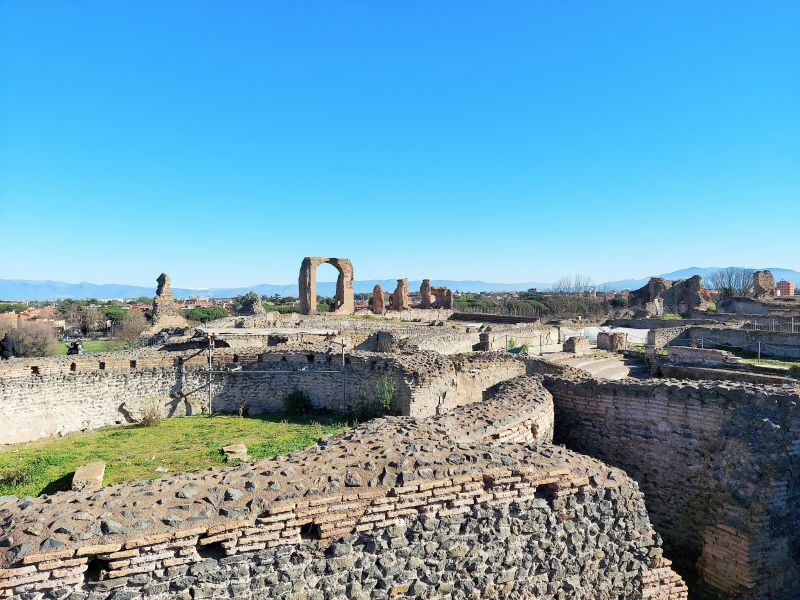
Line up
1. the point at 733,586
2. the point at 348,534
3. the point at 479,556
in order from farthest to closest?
the point at 733,586 < the point at 479,556 < the point at 348,534

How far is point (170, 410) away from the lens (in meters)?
14.3

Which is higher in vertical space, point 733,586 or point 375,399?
point 375,399

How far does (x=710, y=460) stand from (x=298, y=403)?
387 inches

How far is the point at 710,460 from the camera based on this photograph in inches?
295

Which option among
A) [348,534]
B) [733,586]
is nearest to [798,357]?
[733,586]

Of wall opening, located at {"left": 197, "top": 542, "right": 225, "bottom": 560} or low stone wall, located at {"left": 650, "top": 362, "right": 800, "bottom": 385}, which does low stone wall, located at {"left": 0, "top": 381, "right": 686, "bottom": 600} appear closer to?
wall opening, located at {"left": 197, "top": 542, "right": 225, "bottom": 560}

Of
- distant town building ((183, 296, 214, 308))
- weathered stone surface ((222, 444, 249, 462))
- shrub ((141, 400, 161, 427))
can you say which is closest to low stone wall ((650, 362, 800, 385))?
weathered stone surface ((222, 444, 249, 462))

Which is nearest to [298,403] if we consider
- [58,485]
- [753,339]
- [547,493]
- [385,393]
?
[385,393]

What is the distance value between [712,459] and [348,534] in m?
5.86

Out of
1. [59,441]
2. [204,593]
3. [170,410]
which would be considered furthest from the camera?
[170,410]

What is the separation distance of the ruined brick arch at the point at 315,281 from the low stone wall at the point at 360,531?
114 feet

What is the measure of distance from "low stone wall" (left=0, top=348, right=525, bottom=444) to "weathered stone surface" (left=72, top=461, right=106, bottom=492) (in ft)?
13.9

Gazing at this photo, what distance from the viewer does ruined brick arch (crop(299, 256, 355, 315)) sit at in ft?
131

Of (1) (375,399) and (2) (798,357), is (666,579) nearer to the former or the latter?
(1) (375,399)
